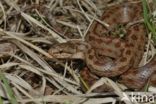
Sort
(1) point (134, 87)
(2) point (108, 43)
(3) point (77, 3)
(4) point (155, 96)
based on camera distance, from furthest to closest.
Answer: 1. (3) point (77, 3)
2. (2) point (108, 43)
3. (1) point (134, 87)
4. (4) point (155, 96)

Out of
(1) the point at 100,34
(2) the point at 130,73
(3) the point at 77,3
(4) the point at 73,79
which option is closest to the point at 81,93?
(4) the point at 73,79

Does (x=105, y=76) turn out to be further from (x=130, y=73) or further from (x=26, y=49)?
(x=26, y=49)

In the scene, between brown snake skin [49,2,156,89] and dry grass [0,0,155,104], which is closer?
dry grass [0,0,155,104]

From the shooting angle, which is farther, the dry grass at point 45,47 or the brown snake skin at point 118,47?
the brown snake skin at point 118,47
